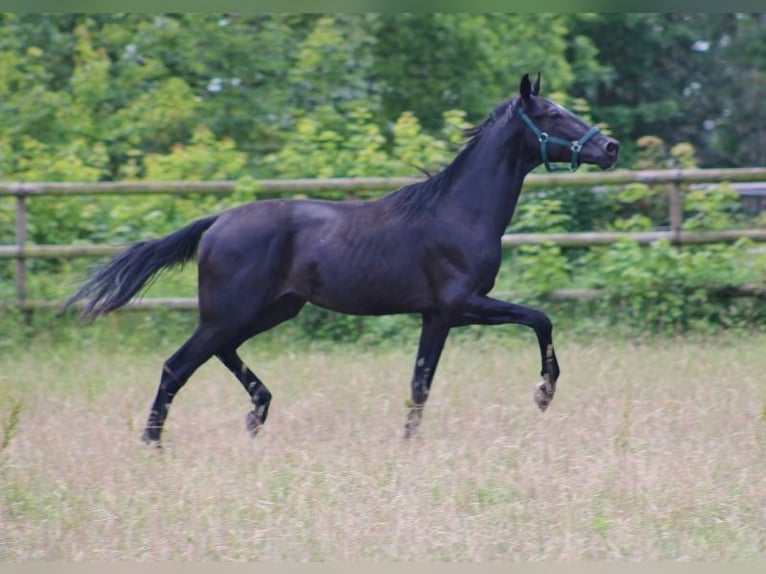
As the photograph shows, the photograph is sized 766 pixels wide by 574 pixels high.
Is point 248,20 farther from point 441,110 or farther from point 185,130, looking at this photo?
point 441,110

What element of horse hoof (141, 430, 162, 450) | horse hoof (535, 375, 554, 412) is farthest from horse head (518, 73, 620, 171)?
horse hoof (141, 430, 162, 450)

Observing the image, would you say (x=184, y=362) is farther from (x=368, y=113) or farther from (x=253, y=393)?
(x=368, y=113)

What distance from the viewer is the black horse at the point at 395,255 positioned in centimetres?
688

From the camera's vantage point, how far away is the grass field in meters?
4.66

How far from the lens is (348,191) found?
10.4 metres

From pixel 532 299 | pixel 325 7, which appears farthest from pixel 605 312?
pixel 325 7

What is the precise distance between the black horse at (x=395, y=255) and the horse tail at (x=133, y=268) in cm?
2

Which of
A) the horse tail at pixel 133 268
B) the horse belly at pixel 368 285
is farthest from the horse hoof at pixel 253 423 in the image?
the horse tail at pixel 133 268

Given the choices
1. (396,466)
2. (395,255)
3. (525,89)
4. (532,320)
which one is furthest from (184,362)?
(525,89)

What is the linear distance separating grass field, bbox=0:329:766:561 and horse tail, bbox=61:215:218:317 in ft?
2.27

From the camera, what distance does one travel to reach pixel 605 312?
10484mm

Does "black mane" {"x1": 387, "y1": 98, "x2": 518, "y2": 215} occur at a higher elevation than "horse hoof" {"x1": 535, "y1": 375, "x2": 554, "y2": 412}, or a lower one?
higher

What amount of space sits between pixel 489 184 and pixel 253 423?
72.9 inches

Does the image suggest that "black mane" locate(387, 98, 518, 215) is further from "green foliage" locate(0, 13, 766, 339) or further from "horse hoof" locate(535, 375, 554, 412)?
"green foliage" locate(0, 13, 766, 339)
